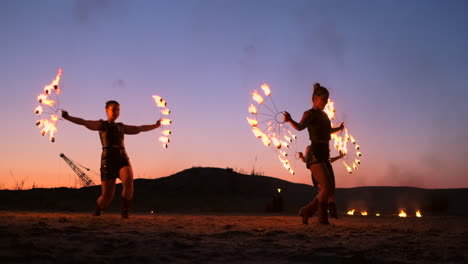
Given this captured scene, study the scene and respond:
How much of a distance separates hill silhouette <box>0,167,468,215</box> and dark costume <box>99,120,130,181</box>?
639 centimetres

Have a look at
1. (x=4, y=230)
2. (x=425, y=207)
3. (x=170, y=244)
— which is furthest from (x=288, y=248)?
(x=425, y=207)

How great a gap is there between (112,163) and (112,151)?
0.24 m

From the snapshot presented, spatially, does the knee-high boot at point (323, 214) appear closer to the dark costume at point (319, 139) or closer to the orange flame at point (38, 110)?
the dark costume at point (319, 139)

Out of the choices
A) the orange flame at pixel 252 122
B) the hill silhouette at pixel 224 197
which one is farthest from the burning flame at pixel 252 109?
the hill silhouette at pixel 224 197

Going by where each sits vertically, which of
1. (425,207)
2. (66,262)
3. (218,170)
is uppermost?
(218,170)

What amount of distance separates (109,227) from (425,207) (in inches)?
651

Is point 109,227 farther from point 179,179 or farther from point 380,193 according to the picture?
point 380,193

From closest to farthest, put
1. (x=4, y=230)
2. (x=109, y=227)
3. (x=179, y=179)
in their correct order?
(x=4, y=230) → (x=109, y=227) → (x=179, y=179)

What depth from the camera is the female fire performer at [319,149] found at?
9250mm

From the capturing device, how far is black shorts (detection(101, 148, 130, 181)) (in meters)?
9.98

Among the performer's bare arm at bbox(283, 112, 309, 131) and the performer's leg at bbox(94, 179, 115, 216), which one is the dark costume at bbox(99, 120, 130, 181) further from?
the performer's bare arm at bbox(283, 112, 309, 131)

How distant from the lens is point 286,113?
934 centimetres

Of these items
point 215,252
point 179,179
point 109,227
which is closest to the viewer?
point 215,252

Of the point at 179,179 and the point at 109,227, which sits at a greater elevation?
the point at 179,179
